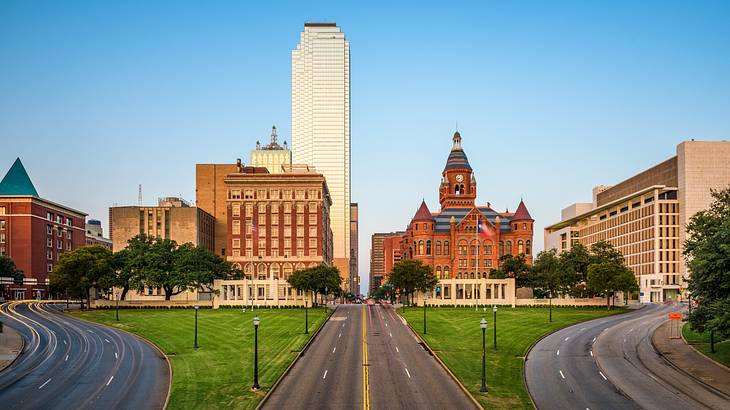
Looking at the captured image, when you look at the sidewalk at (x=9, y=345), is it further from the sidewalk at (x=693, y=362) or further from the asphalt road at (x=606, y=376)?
the sidewalk at (x=693, y=362)

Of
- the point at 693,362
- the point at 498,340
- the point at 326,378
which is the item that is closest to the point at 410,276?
the point at 498,340

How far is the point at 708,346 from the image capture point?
204 ft

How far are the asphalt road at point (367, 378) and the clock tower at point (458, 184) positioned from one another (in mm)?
109253


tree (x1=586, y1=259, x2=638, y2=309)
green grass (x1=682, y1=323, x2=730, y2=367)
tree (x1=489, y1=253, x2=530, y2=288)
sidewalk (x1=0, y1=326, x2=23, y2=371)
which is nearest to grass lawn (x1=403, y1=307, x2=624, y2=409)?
tree (x1=586, y1=259, x2=638, y2=309)

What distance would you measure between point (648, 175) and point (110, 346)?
159440mm

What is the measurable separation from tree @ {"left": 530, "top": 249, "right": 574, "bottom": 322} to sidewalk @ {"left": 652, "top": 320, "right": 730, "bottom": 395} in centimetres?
4902

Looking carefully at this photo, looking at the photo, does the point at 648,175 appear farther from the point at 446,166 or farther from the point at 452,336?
the point at 452,336

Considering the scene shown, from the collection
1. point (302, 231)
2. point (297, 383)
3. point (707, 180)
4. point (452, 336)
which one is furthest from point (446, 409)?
point (707, 180)

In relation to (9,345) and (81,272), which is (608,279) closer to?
(9,345)

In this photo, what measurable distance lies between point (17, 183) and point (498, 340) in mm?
135054

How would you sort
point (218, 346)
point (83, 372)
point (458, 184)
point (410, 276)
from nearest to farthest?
point (83, 372) < point (218, 346) < point (410, 276) < point (458, 184)

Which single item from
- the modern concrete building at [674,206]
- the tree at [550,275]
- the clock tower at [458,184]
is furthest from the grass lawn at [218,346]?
the modern concrete building at [674,206]

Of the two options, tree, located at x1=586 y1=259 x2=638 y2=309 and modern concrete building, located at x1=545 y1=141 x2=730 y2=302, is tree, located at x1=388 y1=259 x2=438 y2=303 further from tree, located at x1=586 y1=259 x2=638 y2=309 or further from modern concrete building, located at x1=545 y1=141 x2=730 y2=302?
modern concrete building, located at x1=545 y1=141 x2=730 y2=302

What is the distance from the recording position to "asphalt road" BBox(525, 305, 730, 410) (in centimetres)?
4050
